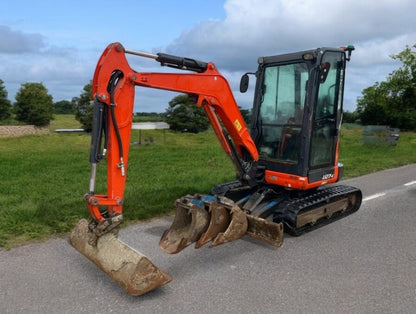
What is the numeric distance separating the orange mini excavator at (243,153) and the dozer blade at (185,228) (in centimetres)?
1

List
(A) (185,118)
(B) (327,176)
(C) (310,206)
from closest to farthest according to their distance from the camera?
1. (C) (310,206)
2. (B) (327,176)
3. (A) (185,118)

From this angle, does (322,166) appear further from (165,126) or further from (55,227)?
(165,126)

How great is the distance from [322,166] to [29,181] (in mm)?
7171

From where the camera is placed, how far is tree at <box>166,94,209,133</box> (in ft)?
107

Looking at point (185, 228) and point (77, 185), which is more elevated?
point (185, 228)

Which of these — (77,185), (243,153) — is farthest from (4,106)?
(243,153)

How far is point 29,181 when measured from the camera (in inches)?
367

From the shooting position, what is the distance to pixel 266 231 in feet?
16.2

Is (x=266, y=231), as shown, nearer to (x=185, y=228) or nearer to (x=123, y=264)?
(x=185, y=228)

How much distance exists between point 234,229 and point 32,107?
116ft

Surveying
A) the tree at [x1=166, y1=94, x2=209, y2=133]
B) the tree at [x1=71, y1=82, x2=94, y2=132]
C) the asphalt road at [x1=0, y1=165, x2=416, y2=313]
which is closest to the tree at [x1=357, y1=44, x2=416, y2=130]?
the tree at [x1=166, y1=94, x2=209, y2=133]

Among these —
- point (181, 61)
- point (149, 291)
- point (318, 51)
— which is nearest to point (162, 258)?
point (149, 291)

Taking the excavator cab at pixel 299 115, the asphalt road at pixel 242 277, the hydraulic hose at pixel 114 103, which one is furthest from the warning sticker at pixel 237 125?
the hydraulic hose at pixel 114 103

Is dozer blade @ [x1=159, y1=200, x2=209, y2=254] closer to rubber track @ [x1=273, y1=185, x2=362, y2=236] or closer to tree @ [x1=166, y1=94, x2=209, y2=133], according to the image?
rubber track @ [x1=273, y1=185, x2=362, y2=236]
